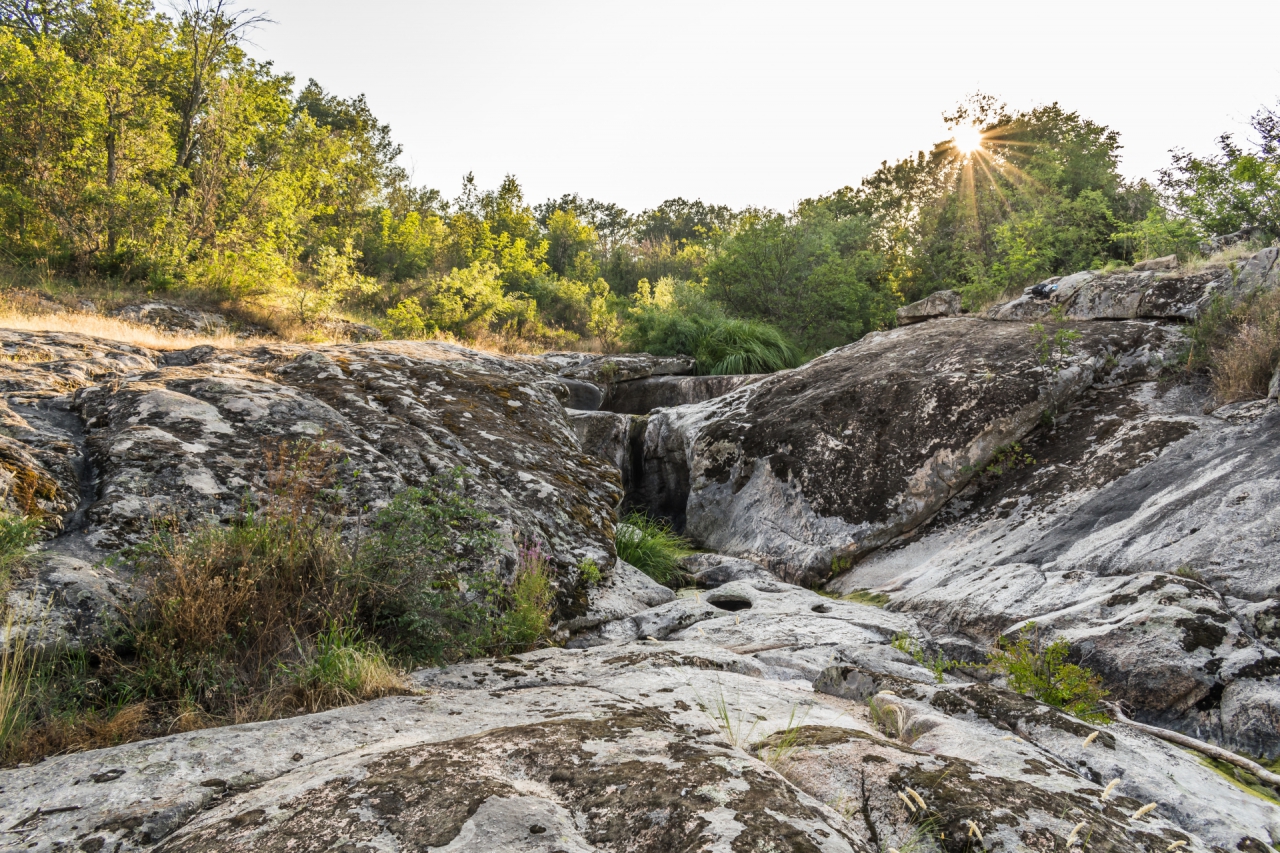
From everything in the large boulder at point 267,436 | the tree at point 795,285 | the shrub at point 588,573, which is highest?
the tree at point 795,285

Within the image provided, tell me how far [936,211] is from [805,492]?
24.3m

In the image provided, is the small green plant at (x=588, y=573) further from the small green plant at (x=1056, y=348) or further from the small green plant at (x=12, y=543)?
the small green plant at (x=1056, y=348)

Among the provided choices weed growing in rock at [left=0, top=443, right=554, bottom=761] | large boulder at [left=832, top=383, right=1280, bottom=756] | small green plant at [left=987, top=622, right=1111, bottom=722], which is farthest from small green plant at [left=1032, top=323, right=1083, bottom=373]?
weed growing in rock at [left=0, top=443, right=554, bottom=761]

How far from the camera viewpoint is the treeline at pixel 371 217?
15.6 metres

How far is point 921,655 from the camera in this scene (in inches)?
160

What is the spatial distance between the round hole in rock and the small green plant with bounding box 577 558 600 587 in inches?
38.8

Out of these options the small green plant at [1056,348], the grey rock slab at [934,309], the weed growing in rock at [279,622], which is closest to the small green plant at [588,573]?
the weed growing in rock at [279,622]

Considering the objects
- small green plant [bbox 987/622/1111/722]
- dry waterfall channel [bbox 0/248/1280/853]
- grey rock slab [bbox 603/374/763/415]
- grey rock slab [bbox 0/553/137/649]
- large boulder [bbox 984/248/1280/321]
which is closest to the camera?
dry waterfall channel [bbox 0/248/1280/853]

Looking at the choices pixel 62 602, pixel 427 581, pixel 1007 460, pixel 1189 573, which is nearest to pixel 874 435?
pixel 1007 460

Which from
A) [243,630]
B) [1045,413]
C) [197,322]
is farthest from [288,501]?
[197,322]

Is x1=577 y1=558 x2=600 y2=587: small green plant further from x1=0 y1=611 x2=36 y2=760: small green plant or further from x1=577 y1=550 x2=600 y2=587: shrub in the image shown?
x1=0 y1=611 x2=36 y2=760: small green plant

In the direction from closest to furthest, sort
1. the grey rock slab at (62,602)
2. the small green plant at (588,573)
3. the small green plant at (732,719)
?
the small green plant at (732,719) < the grey rock slab at (62,602) < the small green plant at (588,573)

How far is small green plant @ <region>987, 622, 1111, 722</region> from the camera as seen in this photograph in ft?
9.86

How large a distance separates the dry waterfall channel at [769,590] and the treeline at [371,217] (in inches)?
282
